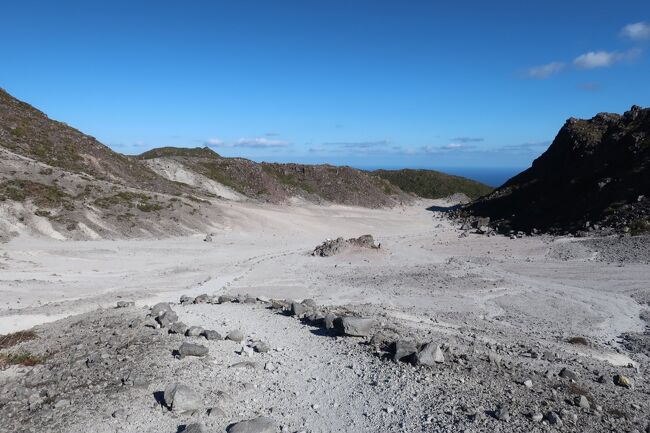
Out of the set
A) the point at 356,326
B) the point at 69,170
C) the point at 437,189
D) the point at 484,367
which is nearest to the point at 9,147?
the point at 69,170

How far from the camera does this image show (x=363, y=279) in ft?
100

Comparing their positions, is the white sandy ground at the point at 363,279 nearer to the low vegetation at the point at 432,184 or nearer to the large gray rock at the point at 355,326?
the large gray rock at the point at 355,326

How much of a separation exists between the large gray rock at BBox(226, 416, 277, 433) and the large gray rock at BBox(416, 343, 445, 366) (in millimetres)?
4553

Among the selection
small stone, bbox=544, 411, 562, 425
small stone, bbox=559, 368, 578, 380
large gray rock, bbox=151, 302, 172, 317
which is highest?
large gray rock, bbox=151, 302, 172, 317

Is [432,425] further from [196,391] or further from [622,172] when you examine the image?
[622,172]

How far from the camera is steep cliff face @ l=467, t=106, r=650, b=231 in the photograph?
44.2 metres

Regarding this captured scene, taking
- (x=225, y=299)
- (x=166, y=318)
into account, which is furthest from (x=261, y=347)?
(x=225, y=299)

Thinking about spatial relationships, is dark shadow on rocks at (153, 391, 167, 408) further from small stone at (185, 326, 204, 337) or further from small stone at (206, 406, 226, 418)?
small stone at (185, 326, 204, 337)

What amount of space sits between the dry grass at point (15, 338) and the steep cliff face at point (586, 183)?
42.5 metres

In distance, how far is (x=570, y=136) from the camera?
63312 millimetres

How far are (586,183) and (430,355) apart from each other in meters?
46.8

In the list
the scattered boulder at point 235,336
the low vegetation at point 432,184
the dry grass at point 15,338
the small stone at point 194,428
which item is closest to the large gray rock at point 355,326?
the scattered boulder at point 235,336

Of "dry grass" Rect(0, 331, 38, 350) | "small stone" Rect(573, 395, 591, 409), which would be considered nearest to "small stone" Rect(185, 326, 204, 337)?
"dry grass" Rect(0, 331, 38, 350)

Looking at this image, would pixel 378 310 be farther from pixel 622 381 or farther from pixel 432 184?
pixel 432 184
